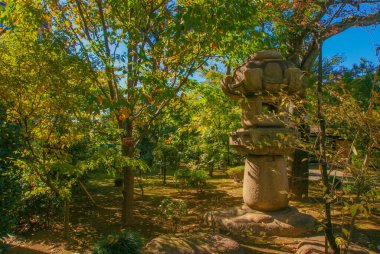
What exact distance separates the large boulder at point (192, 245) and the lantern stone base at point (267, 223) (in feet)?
3.73

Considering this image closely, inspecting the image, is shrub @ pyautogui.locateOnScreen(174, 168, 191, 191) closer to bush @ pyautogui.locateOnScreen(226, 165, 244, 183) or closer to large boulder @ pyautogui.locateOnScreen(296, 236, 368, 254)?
bush @ pyautogui.locateOnScreen(226, 165, 244, 183)

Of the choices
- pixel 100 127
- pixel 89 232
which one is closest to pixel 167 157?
pixel 89 232

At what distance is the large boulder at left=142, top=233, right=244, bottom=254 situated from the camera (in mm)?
3996

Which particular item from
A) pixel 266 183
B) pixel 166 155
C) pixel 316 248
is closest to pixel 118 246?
pixel 316 248

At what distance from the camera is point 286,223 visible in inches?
215

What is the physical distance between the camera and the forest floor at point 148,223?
5148 millimetres

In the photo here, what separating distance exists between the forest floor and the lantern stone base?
14cm

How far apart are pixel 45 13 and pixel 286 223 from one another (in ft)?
19.3

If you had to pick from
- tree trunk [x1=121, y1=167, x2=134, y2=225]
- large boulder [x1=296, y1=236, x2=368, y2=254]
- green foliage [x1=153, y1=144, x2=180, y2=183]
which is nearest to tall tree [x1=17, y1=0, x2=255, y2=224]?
tree trunk [x1=121, y1=167, x2=134, y2=225]

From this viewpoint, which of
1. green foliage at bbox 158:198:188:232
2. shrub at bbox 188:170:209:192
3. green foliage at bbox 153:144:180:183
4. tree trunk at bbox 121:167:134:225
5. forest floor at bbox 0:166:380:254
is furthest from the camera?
green foliage at bbox 153:144:180:183

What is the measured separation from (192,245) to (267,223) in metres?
1.97

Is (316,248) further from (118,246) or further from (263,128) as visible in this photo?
(118,246)

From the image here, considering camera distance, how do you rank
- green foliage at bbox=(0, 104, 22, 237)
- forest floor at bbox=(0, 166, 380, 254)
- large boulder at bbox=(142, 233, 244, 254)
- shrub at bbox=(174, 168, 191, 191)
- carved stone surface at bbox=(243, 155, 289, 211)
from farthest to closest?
shrub at bbox=(174, 168, 191, 191)
carved stone surface at bbox=(243, 155, 289, 211)
forest floor at bbox=(0, 166, 380, 254)
large boulder at bbox=(142, 233, 244, 254)
green foliage at bbox=(0, 104, 22, 237)

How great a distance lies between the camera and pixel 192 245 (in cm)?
414
